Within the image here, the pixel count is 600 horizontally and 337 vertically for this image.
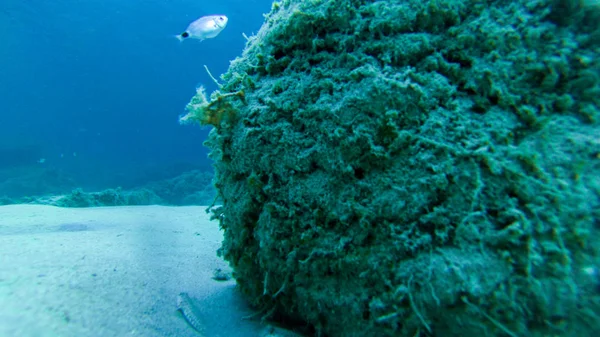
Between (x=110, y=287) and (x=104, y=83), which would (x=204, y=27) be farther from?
(x=104, y=83)

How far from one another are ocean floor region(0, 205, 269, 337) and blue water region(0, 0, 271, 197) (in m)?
23.5

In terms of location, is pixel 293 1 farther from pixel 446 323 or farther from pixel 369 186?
pixel 446 323

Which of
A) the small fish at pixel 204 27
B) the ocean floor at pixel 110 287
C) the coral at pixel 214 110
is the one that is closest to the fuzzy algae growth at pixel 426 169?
the coral at pixel 214 110

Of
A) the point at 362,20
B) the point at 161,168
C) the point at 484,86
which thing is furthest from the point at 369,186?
the point at 161,168

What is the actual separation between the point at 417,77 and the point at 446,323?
1.43 m

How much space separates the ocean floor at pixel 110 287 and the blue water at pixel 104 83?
23.5 meters

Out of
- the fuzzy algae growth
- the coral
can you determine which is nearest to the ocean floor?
the fuzzy algae growth

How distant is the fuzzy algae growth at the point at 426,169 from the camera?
1503 millimetres

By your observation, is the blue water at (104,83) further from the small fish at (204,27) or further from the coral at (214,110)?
the coral at (214,110)

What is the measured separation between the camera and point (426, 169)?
1.73 meters

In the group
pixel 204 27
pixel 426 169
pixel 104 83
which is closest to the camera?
pixel 426 169

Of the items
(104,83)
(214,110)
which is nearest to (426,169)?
(214,110)

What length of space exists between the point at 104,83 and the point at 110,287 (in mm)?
66387

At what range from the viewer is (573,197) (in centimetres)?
151
